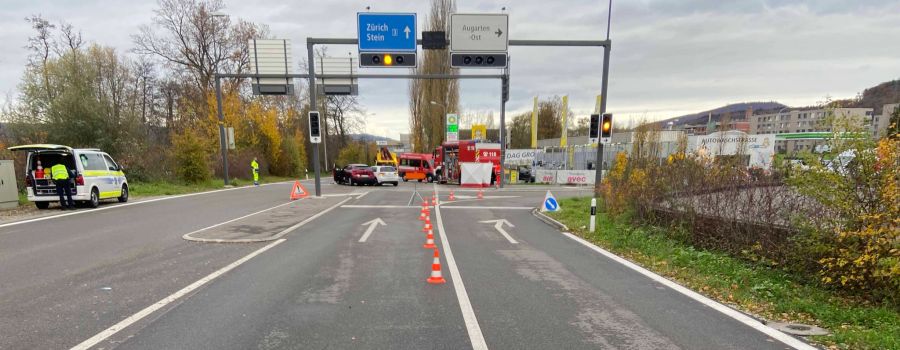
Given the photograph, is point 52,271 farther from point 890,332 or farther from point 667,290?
point 890,332

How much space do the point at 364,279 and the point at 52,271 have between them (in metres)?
4.62

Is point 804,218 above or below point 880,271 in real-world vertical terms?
above

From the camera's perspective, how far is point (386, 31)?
1555 centimetres

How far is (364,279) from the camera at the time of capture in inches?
236

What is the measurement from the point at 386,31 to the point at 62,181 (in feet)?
37.5

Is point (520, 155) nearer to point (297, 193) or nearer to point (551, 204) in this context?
point (297, 193)

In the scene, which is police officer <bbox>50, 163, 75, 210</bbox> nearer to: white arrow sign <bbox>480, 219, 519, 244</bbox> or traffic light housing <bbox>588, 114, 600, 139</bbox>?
white arrow sign <bbox>480, 219, 519, 244</bbox>

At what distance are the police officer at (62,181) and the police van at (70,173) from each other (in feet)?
0.58

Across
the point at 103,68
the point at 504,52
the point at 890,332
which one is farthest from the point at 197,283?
the point at 103,68

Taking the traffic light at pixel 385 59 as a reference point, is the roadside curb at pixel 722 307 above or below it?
below

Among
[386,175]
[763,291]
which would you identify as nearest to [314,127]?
[386,175]

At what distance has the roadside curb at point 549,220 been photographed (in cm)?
1139

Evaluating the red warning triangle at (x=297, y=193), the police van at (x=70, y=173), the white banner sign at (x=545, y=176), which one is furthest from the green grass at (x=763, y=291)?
the white banner sign at (x=545, y=176)

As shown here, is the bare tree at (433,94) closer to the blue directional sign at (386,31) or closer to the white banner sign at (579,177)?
the white banner sign at (579,177)
